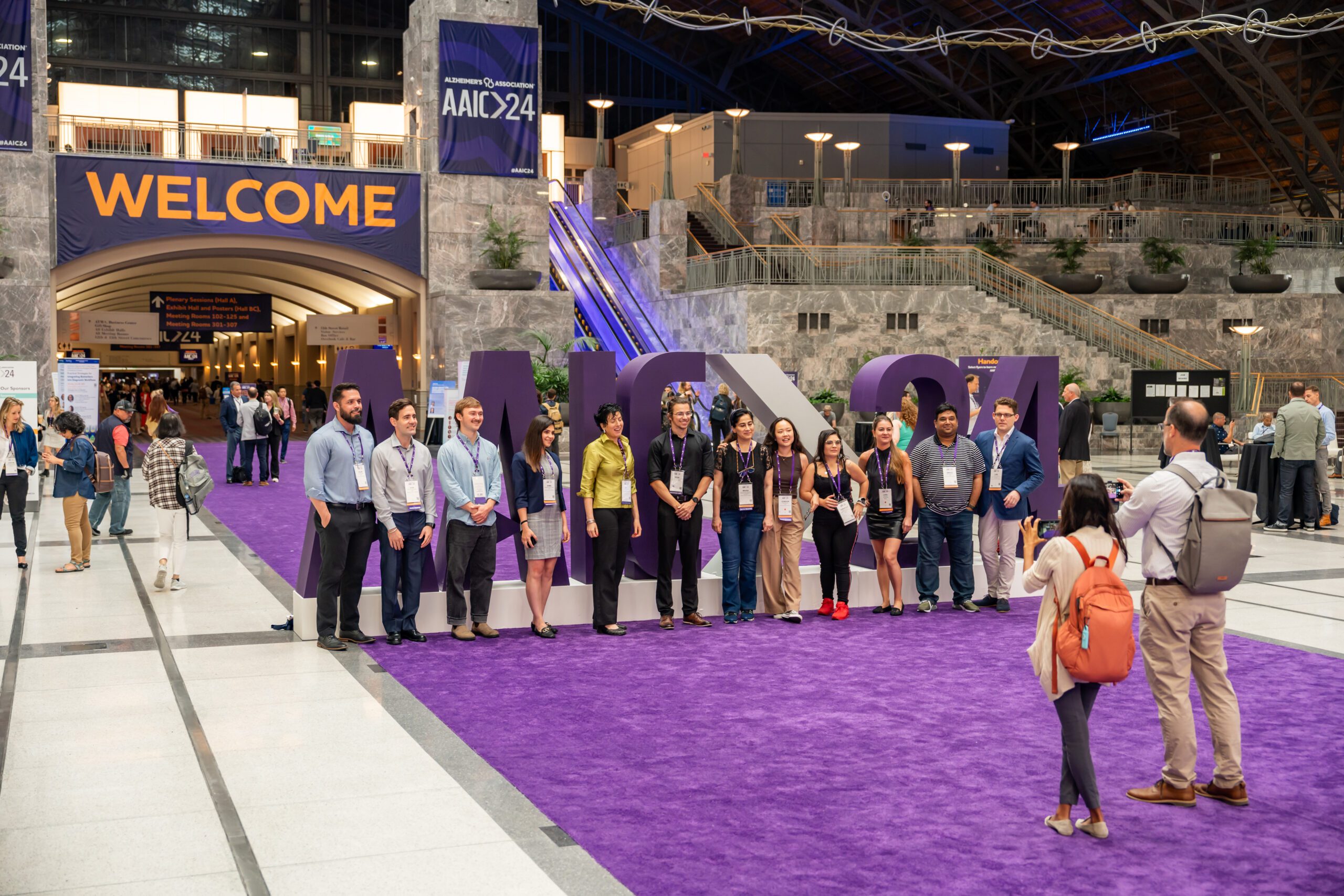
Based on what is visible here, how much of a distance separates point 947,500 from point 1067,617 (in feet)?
16.0

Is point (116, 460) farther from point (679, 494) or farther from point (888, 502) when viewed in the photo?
point (888, 502)

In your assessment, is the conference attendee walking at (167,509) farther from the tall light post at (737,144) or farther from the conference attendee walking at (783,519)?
the tall light post at (737,144)

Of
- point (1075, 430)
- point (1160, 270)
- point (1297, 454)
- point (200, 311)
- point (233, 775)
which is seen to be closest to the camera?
point (233, 775)

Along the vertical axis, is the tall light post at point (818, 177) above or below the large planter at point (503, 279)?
above

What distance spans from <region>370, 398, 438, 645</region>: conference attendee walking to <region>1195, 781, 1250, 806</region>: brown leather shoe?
5014 mm

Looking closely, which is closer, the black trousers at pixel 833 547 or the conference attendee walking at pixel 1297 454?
the black trousers at pixel 833 547

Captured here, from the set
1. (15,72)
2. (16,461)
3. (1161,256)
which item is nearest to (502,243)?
(15,72)

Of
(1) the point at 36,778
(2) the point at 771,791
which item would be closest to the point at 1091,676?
(2) the point at 771,791

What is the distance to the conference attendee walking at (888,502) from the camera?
32.1 feet

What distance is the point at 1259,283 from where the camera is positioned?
100ft

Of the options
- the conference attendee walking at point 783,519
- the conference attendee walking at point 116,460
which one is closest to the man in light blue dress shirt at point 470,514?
the conference attendee walking at point 783,519

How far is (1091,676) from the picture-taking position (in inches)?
193

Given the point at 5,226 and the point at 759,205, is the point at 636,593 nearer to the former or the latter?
the point at 5,226

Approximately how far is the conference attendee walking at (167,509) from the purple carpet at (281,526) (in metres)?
0.97
